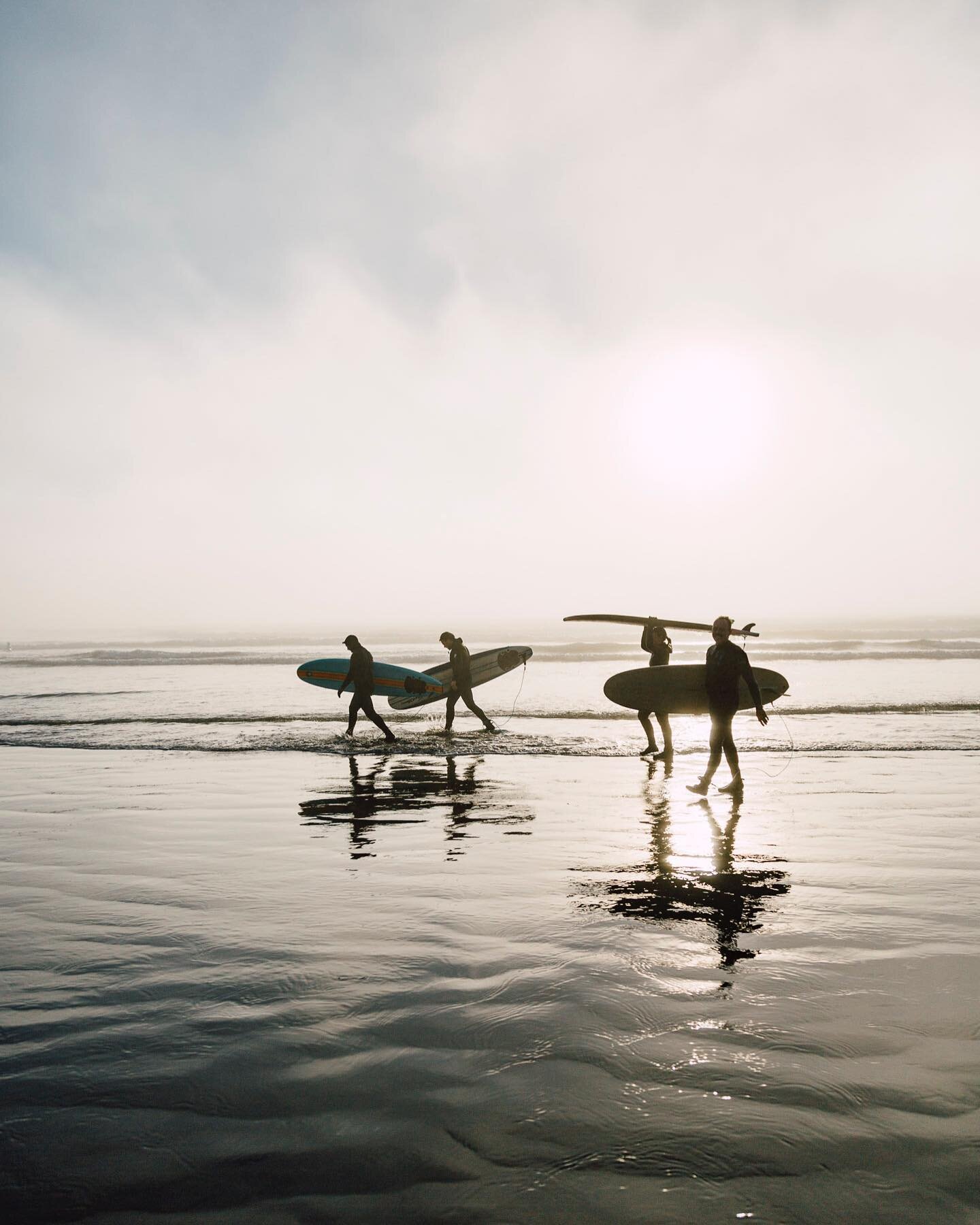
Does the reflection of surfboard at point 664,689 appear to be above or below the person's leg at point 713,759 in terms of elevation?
above

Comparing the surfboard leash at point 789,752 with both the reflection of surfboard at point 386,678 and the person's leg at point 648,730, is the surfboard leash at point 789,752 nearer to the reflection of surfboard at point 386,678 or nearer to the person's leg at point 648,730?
the person's leg at point 648,730

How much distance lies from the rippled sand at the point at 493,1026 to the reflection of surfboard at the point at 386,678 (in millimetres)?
14237

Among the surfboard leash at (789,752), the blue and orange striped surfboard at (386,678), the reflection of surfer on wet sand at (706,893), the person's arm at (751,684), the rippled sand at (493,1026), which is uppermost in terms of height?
the person's arm at (751,684)

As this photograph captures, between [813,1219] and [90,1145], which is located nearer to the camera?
[813,1219]

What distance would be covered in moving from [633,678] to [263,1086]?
1254 centimetres

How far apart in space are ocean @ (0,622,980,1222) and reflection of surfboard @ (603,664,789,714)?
13.4 ft

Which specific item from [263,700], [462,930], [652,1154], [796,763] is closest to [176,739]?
[263,700]

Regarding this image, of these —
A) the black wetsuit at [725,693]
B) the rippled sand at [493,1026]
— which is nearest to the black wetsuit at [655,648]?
the black wetsuit at [725,693]

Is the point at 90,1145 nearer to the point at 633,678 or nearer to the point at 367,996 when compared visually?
the point at 367,996

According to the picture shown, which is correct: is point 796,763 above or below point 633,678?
below

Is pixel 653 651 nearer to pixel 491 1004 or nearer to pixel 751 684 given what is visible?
pixel 751 684

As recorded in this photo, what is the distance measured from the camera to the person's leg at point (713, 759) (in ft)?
33.9

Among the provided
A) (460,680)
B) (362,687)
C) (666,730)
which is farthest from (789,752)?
(362,687)

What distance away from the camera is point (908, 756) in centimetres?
1327
